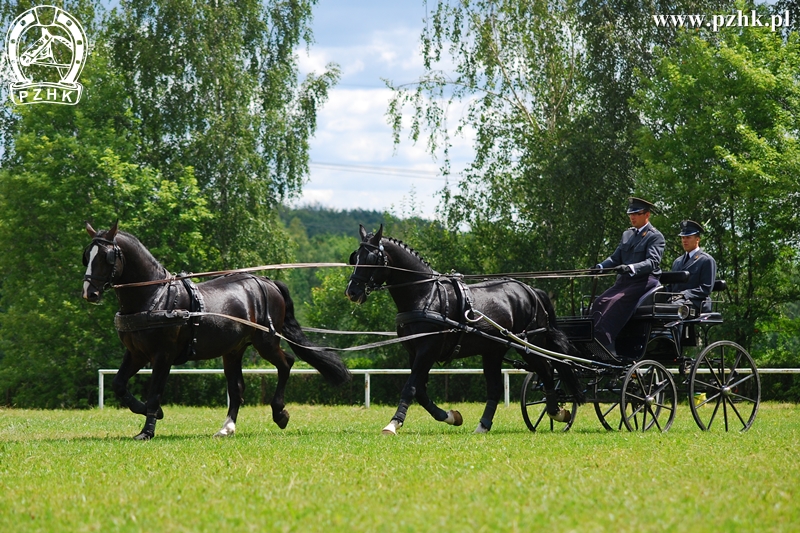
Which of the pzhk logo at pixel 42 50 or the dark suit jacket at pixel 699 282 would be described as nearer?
the dark suit jacket at pixel 699 282

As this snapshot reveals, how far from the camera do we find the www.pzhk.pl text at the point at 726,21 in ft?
86.2

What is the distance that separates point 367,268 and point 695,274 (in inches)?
158

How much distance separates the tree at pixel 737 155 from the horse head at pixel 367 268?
594 inches

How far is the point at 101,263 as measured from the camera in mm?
9656

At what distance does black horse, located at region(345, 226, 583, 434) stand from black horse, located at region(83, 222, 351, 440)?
1386 mm

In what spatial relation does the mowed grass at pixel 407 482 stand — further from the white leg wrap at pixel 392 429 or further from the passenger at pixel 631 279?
the passenger at pixel 631 279

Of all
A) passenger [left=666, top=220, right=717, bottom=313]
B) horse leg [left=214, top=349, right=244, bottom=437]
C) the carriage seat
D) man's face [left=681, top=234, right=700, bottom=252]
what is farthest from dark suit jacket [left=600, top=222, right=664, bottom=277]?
horse leg [left=214, top=349, right=244, bottom=437]

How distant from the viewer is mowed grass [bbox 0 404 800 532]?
5285mm

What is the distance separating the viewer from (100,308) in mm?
27484

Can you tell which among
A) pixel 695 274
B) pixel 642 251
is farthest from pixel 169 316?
pixel 695 274

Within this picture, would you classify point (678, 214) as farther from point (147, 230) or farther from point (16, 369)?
point (16, 369)

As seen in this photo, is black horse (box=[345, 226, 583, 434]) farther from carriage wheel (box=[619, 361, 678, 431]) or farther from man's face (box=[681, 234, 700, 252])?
man's face (box=[681, 234, 700, 252])

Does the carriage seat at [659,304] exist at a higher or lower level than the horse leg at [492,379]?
higher

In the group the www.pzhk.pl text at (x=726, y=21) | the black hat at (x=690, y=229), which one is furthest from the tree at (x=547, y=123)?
the black hat at (x=690, y=229)
